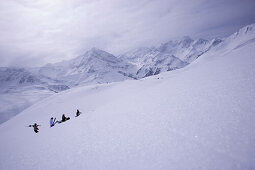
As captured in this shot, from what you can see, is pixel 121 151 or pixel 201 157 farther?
pixel 121 151

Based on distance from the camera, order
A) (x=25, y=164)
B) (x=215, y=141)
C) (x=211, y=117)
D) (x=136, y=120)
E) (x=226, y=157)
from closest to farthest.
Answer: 1. (x=226, y=157)
2. (x=215, y=141)
3. (x=211, y=117)
4. (x=25, y=164)
5. (x=136, y=120)

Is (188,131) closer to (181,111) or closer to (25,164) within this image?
(181,111)

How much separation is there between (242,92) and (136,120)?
6346 millimetres

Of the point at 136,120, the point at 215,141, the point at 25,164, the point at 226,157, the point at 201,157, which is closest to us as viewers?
the point at 226,157

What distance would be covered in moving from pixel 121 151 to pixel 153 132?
1953 millimetres

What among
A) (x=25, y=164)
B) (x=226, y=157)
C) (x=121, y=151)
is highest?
(x=226, y=157)

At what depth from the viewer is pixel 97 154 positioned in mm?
8586

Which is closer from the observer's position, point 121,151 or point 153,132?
point 121,151

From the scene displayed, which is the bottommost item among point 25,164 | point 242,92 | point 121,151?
point 25,164

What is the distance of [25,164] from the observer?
32.3 feet

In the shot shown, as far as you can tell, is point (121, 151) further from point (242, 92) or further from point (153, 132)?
point (242, 92)

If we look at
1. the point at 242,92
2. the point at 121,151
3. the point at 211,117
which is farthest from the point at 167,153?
the point at 242,92

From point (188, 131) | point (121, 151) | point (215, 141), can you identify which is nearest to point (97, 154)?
point (121, 151)

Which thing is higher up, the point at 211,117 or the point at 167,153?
the point at 211,117
